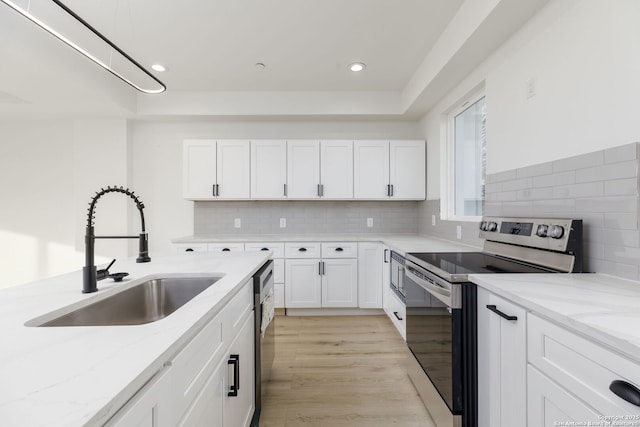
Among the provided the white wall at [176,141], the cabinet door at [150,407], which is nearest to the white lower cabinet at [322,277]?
the white wall at [176,141]

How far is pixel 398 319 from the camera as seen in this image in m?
2.67

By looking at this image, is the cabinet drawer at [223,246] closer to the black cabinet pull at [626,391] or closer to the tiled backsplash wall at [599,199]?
the tiled backsplash wall at [599,199]

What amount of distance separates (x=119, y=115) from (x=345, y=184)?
2.87m

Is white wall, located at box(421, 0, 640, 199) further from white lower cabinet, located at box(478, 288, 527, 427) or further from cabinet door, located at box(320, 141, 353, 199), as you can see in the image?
cabinet door, located at box(320, 141, 353, 199)

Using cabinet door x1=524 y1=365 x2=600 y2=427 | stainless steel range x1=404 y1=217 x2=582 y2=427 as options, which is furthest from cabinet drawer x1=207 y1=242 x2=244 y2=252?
cabinet door x1=524 y1=365 x2=600 y2=427

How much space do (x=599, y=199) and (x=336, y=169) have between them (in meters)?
2.48

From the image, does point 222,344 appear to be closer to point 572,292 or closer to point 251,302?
point 251,302

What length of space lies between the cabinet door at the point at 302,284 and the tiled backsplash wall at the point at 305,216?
2.19ft

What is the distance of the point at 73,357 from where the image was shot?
62 centimetres

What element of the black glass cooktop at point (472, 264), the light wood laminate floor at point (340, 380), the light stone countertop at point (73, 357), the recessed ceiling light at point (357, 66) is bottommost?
the light wood laminate floor at point (340, 380)

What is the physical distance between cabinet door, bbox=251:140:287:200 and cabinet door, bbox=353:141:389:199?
878mm

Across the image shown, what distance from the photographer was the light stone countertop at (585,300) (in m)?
0.72

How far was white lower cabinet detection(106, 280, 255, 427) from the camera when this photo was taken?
0.64m

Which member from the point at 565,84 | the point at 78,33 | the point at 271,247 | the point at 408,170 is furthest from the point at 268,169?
the point at 565,84
